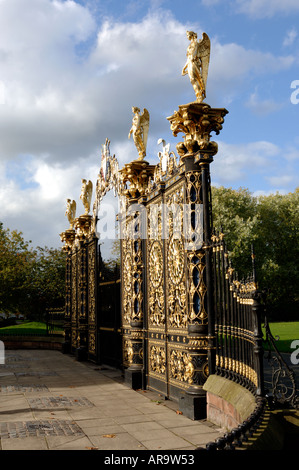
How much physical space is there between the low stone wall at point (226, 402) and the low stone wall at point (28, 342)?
15.0m

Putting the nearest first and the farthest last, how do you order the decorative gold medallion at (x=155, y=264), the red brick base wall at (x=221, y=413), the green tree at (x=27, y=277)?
the red brick base wall at (x=221, y=413)
the decorative gold medallion at (x=155, y=264)
the green tree at (x=27, y=277)

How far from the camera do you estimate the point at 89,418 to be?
664cm

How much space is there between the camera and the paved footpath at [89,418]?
210 inches

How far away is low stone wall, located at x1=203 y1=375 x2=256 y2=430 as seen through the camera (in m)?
5.00

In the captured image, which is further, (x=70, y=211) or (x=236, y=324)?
(x=70, y=211)

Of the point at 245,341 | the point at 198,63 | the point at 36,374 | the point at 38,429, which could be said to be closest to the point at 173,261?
the point at 245,341

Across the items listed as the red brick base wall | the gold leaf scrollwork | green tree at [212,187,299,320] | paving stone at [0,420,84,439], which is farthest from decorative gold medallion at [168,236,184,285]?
green tree at [212,187,299,320]

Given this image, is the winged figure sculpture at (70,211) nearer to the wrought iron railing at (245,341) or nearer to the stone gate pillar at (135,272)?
the stone gate pillar at (135,272)

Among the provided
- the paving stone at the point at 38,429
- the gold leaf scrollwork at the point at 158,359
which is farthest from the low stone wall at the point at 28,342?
the paving stone at the point at 38,429

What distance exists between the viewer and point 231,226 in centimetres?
2975

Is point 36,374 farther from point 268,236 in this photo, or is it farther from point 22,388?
point 268,236

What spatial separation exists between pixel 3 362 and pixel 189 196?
10.3 metres

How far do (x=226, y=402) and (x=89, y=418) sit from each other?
207 centimetres

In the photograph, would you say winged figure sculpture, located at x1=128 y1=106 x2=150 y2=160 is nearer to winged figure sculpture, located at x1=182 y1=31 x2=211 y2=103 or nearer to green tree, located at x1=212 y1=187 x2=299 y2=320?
winged figure sculpture, located at x1=182 y1=31 x2=211 y2=103
